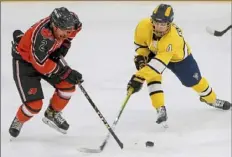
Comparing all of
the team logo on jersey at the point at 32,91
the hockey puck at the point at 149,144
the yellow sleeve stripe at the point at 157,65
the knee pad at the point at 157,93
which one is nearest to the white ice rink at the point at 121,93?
the hockey puck at the point at 149,144

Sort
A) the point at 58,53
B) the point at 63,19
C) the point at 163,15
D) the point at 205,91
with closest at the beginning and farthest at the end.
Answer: the point at 63,19
the point at 163,15
the point at 58,53
the point at 205,91

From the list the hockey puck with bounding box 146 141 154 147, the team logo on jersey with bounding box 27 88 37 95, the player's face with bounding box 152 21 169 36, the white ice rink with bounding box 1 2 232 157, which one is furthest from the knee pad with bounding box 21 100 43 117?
the player's face with bounding box 152 21 169 36

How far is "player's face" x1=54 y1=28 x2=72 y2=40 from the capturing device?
283 cm

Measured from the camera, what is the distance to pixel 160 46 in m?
2.99

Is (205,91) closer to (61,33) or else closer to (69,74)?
(69,74)

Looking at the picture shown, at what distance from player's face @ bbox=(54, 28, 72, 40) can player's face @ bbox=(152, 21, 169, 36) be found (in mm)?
450

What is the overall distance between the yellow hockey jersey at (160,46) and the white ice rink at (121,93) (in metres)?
0.40

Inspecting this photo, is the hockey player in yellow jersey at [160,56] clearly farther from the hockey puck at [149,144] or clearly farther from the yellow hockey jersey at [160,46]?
the hockey puck at [149,144]

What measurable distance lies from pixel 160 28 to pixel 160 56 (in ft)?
0.48

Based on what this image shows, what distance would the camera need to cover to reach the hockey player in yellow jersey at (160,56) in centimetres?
295

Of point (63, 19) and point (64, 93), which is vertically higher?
point (63, 19)

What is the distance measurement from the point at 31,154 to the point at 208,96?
44.0 inches

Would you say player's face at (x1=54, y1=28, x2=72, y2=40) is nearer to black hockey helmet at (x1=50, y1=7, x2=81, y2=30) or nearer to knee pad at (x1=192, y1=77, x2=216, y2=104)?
black hockey helmet at (x1=50, y1=7, x2=81, y2=30)

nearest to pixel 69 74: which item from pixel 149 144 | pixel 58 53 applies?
pixel 58 53
